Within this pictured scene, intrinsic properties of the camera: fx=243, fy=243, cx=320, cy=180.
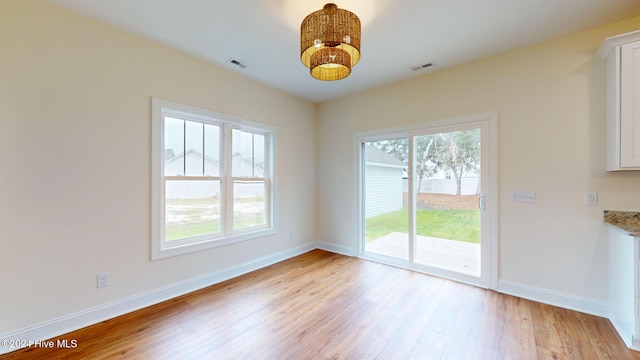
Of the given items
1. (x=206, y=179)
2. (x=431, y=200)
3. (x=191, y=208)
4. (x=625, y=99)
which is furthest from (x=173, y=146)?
(x=625, y=99)

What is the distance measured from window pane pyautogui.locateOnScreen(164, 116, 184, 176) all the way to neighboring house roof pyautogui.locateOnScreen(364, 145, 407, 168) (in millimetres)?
2693

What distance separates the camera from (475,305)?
2.49 meters

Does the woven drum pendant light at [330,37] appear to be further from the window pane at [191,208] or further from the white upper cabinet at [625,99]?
the white upper cabinet at [625,99]

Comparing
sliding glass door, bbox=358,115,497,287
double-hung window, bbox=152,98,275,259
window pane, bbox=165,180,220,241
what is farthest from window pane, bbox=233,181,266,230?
sliding glass door, bbox=358,115,497,287

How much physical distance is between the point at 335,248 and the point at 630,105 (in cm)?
373

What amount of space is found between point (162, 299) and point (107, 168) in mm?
1460

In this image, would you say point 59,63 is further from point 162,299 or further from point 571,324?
point 571,324

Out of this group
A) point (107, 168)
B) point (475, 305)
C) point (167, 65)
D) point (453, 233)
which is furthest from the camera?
point (453, 233)

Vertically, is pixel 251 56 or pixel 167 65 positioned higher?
pixel 251 56

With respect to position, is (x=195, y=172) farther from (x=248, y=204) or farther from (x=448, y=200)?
(x=448, y=200)

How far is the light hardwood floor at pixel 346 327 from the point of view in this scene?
5.99 feet

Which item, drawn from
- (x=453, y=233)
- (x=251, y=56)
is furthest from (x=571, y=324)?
(x=251, y=56)

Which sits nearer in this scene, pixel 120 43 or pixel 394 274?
pixel 120 43

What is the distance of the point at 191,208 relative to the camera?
2.97m
